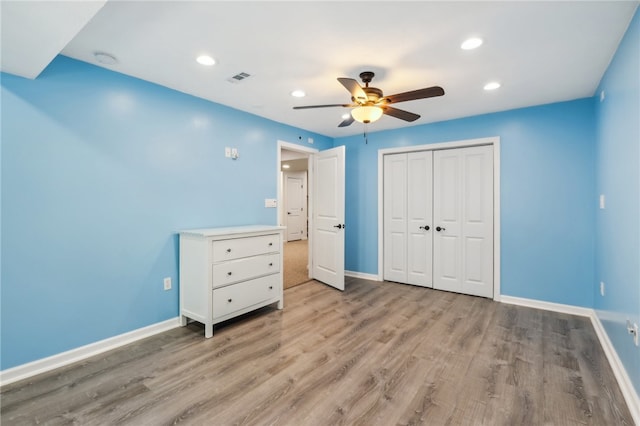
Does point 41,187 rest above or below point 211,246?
above

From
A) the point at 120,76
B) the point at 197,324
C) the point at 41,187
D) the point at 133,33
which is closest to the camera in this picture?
the point at 133,33

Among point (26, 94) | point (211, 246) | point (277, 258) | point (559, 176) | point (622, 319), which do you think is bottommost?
point (622, 319)

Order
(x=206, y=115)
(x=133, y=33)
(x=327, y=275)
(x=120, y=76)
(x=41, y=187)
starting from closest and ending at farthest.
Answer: (x=133, y=33), (x=41, y=187), (x=120, y=76), (x=206, y=115), (x=327, y=275)

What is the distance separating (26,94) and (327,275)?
376cm

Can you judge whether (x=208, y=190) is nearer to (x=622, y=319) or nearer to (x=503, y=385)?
(x=503, y=385)

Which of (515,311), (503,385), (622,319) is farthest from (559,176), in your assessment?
(503,385)

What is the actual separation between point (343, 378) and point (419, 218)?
9.52 feet

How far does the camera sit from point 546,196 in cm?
349

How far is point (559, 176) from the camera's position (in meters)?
3.41

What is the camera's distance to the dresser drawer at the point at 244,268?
2.83m

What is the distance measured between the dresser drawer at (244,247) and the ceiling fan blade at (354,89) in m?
1.75

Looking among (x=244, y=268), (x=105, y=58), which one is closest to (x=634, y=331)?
(x=244, y=268)

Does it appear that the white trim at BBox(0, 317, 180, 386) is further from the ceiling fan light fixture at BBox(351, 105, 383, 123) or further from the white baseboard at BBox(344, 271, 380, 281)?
the white baseboard at BBox(344, 271, 380, 281)

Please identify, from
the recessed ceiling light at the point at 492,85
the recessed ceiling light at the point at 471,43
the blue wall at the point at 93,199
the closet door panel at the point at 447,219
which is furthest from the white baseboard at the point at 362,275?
the recessed ceiling light at the point at 471,43
